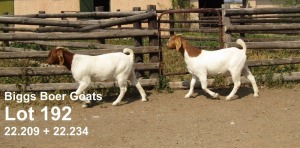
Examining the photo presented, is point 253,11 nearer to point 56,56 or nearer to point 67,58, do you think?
point 67,58

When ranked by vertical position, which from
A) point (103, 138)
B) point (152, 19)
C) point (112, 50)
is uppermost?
point (152, 19)

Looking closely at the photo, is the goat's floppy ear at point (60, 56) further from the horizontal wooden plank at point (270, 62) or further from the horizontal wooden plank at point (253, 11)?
the horizontal wooden plank at point (270, 62)

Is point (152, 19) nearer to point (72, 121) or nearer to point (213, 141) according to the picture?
point (72, 121)

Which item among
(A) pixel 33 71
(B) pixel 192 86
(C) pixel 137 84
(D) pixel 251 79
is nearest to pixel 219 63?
(B) pixel 192 86

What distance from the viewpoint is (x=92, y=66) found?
7266 mm

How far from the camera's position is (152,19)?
857 centimetres

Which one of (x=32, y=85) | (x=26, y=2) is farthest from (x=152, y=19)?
(x=26, y=2)

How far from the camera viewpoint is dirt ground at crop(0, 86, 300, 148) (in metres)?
5.57

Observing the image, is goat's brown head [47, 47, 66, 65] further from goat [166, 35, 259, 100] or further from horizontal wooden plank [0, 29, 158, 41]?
goat [166, 35, 259, 100]

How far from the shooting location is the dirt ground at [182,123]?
5570mm

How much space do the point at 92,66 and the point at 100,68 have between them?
134 mm

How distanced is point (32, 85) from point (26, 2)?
15.1 m

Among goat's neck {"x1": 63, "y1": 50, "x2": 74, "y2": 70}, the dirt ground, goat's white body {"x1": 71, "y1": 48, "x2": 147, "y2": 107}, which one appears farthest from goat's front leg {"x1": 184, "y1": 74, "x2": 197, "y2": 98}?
goat's neck {"x1": 63, "y1": 50, "x2": 74, "y2": 70}

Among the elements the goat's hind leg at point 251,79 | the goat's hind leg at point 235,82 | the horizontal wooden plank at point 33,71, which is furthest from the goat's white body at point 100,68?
the goat's hind leg at point 251,79
